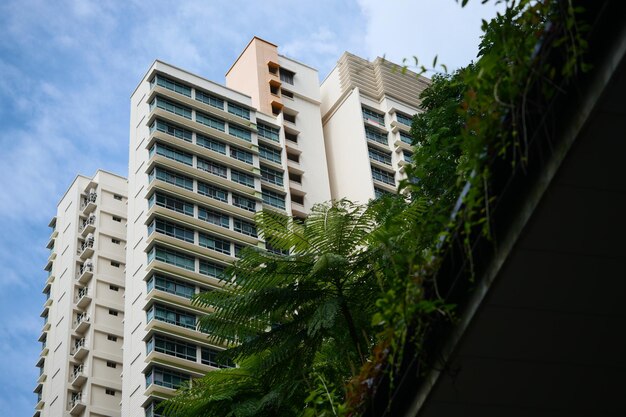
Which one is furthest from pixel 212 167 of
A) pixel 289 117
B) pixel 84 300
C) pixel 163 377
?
pixel 163 377

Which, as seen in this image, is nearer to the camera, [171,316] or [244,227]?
[171,316]

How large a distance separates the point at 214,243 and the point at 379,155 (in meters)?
18.6

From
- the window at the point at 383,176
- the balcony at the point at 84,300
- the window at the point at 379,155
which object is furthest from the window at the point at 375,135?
the balcony at the point at 84,300

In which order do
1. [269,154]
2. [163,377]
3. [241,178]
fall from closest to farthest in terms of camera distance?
[163,377] < [241,178] < [269,154]

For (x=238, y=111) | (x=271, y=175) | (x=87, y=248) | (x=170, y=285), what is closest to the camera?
(x=170, y=285)

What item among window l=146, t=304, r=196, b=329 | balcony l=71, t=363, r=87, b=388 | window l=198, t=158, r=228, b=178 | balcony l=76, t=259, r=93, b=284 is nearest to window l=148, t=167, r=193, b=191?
window l=198, t=158, r=228, b=178

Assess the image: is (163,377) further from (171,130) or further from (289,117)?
(289,117)

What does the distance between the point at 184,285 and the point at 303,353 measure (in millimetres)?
50337

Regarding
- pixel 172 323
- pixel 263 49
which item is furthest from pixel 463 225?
pixel 263 49

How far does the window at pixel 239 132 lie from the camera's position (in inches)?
2712

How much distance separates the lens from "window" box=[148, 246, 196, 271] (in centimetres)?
5922

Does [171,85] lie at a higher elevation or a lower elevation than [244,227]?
higher

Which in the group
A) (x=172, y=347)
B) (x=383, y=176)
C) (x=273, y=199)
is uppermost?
(x=383, y=176)

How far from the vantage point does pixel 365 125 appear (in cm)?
7600
